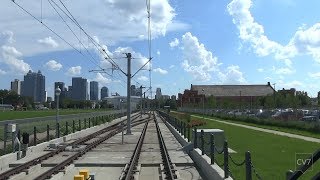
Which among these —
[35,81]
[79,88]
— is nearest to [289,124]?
[79,88]

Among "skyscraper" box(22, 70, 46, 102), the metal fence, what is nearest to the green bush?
the metal fence

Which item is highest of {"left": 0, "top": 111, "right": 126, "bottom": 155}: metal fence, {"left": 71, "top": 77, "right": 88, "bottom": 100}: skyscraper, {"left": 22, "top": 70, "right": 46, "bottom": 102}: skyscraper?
{"left": 22, "top": 70, "right": 46, "bottom": 102}: skyscraper

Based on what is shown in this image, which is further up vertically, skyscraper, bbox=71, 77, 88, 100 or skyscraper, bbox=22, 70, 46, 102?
skyscraper, bbox=22, 70, 46, 102

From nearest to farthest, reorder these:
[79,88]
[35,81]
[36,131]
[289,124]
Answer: [36,131] → [289,124] → [79,88] → [35,81]

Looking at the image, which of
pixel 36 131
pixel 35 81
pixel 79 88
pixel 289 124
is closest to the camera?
pixel 36 131

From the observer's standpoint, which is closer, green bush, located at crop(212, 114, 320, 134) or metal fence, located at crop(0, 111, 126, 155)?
metal fence, located at crop(0, 111, 126, 155)

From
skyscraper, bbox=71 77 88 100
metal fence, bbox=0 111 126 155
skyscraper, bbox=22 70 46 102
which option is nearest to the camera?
metal fence, bbox=0 111 126 155

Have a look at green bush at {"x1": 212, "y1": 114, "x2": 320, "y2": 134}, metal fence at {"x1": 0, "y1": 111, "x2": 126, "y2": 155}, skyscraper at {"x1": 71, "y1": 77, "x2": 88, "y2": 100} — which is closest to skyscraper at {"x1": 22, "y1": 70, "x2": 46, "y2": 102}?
skyscraper at {"x1": 71, "y1": 77, "x2": 88, "y2": 100}

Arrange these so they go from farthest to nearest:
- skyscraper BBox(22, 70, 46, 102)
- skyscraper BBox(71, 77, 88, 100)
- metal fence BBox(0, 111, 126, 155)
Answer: skyscraper BBox(22, 70, 46, 102) → skyscraper BBox(71, 77, 88, 100) → metal fence BBox(0, 111, 126, 155)

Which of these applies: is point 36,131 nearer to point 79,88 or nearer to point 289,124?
point 289,124

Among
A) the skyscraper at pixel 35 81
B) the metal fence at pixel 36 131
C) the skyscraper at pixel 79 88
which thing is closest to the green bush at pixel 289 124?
the metal fence at pixel 36 131

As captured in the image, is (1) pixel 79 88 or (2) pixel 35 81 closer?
(1) pixel 79 88

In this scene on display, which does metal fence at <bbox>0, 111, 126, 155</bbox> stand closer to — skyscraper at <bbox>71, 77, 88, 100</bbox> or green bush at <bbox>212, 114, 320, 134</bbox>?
green bush at <bbox>212, 114, 320, 134</bbox>

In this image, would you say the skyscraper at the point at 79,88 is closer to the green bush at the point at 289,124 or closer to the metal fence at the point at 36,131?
the green bush at the point at 289,124
